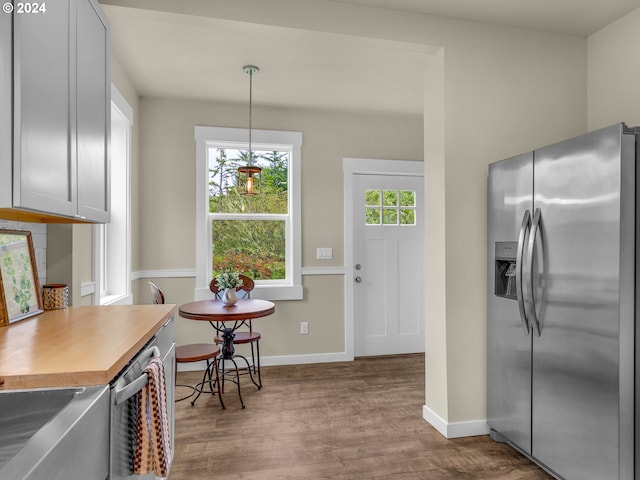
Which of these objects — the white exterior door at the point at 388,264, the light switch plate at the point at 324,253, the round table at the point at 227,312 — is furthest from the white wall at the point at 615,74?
the round table at the point at 227,312

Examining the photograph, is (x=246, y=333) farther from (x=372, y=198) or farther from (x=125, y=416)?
(x=125, y=416)

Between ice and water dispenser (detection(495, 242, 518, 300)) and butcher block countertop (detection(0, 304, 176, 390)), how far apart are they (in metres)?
1.91

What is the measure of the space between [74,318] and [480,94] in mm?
2626

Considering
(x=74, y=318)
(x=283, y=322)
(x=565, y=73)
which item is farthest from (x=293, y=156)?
(x=74, y=318)

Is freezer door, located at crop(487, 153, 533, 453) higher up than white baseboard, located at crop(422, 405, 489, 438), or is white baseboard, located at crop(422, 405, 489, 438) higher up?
freezer door, located at crop(487, 153, 533, 453)

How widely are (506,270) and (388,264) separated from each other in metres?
2.02

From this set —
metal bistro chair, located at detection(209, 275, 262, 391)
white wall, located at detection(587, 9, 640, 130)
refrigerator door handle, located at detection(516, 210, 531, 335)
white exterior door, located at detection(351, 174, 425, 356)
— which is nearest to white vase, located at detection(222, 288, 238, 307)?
metal bistro chair, located at detection(209, 275, 262, 391)

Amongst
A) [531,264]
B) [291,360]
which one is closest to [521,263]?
[531,264]

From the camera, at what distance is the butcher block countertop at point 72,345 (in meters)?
1.05

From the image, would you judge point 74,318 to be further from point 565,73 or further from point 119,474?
point 565,73

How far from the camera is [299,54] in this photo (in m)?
3.04

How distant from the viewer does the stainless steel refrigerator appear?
1.75 metres

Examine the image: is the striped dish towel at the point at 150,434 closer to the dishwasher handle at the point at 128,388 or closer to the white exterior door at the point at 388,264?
the dishwasher handle at the point at 128,388

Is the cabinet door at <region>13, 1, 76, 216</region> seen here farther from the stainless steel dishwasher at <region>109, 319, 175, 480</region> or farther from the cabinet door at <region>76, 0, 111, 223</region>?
the stainless steel dishwasher at <region>109, 319, 175, 480</region>
